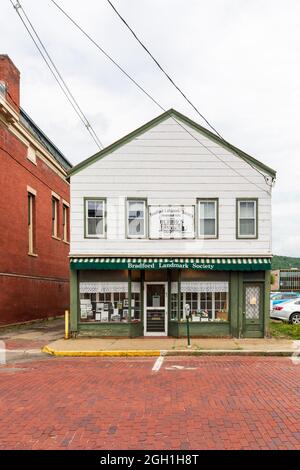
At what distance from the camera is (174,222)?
1702cm

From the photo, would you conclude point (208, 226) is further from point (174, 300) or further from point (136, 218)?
point (174, 300)

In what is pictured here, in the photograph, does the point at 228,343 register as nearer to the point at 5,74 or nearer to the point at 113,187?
the point at 113,187

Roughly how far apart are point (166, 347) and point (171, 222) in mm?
4675

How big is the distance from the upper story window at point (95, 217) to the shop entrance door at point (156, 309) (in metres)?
2.65

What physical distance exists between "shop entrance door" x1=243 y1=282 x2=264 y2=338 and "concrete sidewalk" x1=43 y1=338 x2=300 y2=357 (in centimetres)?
56

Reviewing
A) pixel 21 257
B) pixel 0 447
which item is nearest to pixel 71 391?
pixel 0 447

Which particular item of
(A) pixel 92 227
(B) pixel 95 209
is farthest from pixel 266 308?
(B) pixel 95 209

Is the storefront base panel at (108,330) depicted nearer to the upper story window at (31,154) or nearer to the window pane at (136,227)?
the window pane at (136,227)

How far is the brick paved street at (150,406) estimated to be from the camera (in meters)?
6.26

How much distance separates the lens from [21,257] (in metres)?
22.4

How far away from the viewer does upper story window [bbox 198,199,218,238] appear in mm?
17016

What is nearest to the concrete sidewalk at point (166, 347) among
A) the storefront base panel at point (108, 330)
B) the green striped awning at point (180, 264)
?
the storefront base panel at point (108, 330)

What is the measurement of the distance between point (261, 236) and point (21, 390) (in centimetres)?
1045
